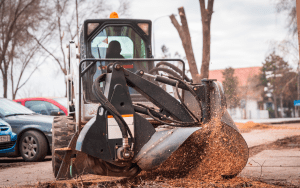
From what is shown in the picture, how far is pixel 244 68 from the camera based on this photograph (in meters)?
76.3

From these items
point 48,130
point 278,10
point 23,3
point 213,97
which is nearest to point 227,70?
point 278,10

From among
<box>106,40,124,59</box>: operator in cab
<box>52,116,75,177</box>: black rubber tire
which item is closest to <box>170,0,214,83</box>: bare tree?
<box>106,40,124,59</box>: operator in cab

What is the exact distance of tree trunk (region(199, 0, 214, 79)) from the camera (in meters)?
16.4

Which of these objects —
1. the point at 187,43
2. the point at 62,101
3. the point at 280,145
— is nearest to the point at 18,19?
the point at 187,43

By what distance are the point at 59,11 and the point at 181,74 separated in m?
22.4

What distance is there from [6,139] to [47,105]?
2.16 m

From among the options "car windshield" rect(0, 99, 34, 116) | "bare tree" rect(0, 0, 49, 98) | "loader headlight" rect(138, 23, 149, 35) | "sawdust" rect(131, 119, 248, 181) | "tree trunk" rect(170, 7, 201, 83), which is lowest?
"sawdust" rect(131, 119, 248, 181)

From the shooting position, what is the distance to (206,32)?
1648 centimetres

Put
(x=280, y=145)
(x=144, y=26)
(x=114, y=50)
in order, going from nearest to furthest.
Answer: (x=114, y=50) → (x=144, y=26) → (x=280, y=145)

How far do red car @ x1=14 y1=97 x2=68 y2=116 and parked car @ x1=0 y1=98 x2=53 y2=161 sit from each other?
893 mm

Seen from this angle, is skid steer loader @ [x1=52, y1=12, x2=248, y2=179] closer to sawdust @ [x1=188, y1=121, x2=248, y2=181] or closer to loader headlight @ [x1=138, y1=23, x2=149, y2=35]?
sawdust @ [x1=188, y1=121, x2=248, y2=181]

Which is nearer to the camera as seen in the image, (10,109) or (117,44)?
(117,44)

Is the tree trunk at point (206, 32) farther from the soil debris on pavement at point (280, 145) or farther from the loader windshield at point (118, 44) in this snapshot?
the loader windshield at point (118, 44)

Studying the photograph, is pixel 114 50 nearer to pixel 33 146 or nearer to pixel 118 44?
pixel 118 44
